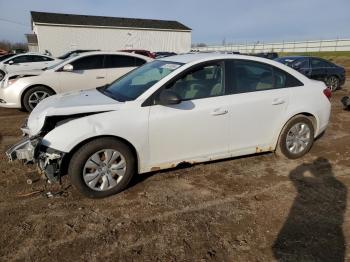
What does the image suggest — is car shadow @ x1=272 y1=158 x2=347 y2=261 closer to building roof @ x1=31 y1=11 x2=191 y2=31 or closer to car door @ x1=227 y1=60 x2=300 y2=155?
car door @ x1=227 y1=60 x2=300 y2=155

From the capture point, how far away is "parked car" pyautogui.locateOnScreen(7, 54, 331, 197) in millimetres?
3682

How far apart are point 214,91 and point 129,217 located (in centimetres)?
195

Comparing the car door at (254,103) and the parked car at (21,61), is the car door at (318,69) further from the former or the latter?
the parked car at (21,61)

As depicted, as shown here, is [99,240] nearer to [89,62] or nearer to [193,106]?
[193,106]

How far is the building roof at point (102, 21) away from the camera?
38.4 m

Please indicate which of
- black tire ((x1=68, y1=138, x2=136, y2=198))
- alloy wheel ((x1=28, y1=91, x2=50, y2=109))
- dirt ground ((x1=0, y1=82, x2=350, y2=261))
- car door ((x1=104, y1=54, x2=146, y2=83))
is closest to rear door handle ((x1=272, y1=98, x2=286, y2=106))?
dirt ground ((x1=0, y1=82, x2=350, y2=261))

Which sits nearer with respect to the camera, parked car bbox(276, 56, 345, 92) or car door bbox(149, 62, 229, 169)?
car door bbox(149, 62, 229, 169)

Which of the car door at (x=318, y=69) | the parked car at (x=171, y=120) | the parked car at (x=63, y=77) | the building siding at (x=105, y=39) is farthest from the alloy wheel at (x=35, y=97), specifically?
the building siding at (x=105, y=39)

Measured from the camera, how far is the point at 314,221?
3459mm

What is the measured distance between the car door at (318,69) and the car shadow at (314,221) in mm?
8929

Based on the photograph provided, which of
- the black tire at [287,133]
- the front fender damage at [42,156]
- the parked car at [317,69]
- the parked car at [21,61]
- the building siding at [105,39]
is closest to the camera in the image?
the front fender damage at [42,156]

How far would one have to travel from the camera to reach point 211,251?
2.98m

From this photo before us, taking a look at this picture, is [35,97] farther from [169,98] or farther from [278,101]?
[278,101]

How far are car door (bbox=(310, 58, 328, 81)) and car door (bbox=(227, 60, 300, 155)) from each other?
28.7 ft
